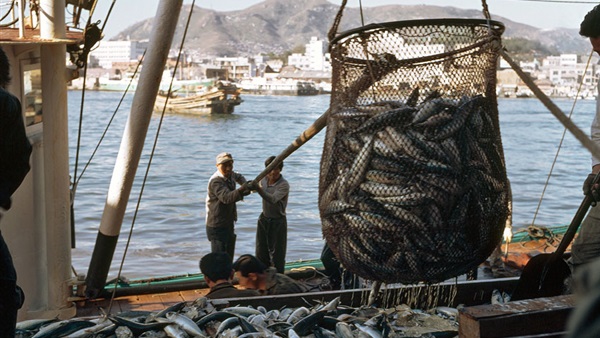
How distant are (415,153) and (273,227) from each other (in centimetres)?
562

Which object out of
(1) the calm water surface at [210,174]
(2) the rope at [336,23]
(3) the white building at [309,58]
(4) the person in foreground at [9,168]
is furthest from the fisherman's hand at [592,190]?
(3) the white building at [309,58]

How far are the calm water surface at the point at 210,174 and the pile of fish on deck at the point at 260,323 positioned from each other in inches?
392

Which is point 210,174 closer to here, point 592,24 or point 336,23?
point 336,23

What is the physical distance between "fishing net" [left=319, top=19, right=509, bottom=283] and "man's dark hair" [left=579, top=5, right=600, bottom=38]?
0.44 metres

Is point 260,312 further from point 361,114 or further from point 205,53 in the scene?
point 205,53

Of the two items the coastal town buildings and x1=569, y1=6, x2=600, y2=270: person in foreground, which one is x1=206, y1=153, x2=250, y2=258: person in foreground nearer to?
x1=569, y1=6, x2=600, y2=270: person in foreground

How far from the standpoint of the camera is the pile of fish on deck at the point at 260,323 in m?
4.62

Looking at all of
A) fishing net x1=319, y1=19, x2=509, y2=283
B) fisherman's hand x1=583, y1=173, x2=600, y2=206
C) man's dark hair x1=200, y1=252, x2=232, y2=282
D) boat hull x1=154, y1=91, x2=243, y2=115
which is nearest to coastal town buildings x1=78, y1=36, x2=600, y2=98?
boat hull x1=154, y1=91, x2=243, y2=115

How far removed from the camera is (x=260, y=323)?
15.8 ft

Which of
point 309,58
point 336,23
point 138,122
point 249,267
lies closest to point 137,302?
point 249,267

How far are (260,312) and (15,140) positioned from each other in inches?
90.0

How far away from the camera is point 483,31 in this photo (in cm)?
411

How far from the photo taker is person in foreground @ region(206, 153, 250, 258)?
29.3ft

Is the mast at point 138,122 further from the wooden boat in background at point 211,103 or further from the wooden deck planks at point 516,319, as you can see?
the wooden boat in background at point 211,103
